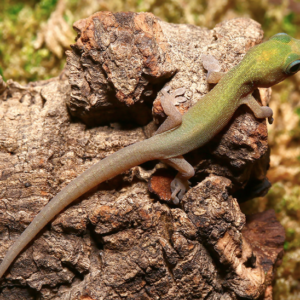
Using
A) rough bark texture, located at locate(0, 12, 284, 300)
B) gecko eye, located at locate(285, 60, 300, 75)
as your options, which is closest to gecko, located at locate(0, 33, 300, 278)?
gecko eye, located at locate(285, 60, 300, 75)

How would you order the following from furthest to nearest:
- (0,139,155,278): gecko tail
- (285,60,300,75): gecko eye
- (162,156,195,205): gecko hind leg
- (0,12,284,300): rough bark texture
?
(162,156,195,205): gecko hind leg, (285,60,300,75): gecko eye, (0,139,155,278): gecko tail, (0,12,284,300): rough bark texture

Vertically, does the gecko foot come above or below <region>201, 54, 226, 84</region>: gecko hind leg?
below

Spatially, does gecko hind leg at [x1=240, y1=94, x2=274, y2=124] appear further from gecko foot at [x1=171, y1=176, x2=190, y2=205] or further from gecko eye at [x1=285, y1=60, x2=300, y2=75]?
gecko foot at [x1=171, y1=176, x2=190, y2=205]

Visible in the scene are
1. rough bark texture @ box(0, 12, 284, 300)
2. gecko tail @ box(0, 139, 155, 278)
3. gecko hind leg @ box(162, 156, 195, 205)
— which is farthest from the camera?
gecko hind leg @ box(162, 156, 195, 205)

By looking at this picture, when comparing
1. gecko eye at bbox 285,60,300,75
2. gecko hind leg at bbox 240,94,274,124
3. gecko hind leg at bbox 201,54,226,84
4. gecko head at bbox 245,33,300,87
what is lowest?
gecko hind leg at bbox 240,94,274,124

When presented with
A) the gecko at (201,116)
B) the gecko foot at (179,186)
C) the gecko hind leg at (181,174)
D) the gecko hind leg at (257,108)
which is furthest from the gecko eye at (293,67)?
the gecko foot at (179,186)

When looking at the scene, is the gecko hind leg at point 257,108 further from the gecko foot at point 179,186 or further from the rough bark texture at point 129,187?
the gecko foot at point 179,186
